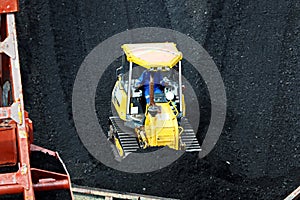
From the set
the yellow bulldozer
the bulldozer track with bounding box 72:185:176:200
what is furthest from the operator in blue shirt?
the bulldozer track with bounding box 72:185:176:200

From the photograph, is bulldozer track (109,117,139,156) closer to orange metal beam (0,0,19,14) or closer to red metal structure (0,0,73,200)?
red metal structure (0,0,73,200)

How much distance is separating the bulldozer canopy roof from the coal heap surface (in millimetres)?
1156

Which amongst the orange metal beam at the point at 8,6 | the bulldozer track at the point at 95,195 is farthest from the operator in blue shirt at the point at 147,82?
the orange metal beam at the point at 8,6

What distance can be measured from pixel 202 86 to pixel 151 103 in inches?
70.9

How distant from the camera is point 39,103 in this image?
8.32 metres

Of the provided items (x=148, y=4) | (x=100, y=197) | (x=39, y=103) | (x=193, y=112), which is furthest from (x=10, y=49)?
(x=148, y=4)

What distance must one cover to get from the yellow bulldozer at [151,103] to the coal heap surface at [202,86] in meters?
0.39

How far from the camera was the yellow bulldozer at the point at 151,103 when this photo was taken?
7.27 meters

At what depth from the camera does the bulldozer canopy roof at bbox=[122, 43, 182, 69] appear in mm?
7195

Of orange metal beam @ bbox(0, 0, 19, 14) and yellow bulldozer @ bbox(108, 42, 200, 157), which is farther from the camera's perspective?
yellow bulldozer @ bbox(108, 42, 200, 157)

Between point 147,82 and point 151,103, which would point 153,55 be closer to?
point 147,82

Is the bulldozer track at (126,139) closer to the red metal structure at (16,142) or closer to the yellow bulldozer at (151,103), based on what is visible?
the yellow bulldozer at (151,103)

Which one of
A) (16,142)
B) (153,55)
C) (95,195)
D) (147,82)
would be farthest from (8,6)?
(147,82)

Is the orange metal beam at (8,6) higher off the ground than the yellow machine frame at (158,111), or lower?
higher
